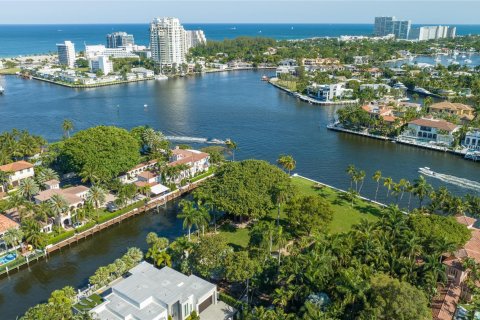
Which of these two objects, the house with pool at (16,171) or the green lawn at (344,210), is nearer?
the green lawn at (344,210)

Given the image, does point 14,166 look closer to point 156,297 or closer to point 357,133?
point 156,297

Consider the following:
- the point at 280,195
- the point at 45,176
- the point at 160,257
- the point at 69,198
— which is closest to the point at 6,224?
the point at 69,198

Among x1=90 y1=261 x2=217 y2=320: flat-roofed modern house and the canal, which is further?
the canal

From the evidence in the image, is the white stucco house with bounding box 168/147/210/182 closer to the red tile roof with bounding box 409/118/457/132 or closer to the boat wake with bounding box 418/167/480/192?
the boat wake with bounding box 418/167/480/192

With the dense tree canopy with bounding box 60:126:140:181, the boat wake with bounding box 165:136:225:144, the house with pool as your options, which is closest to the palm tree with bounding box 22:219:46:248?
the dense tree canopy with bounding box 60:126:140:181

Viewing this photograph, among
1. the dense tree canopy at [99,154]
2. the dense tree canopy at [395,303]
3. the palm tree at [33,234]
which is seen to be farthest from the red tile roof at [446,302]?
the dense tree canopy at [99,154]

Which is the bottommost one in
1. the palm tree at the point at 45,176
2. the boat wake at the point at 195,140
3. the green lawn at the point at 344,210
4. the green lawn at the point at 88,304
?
the green lawn at the point at 344,210

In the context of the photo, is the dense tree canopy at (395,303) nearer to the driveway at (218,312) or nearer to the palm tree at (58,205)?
the driveway at (218,312)
